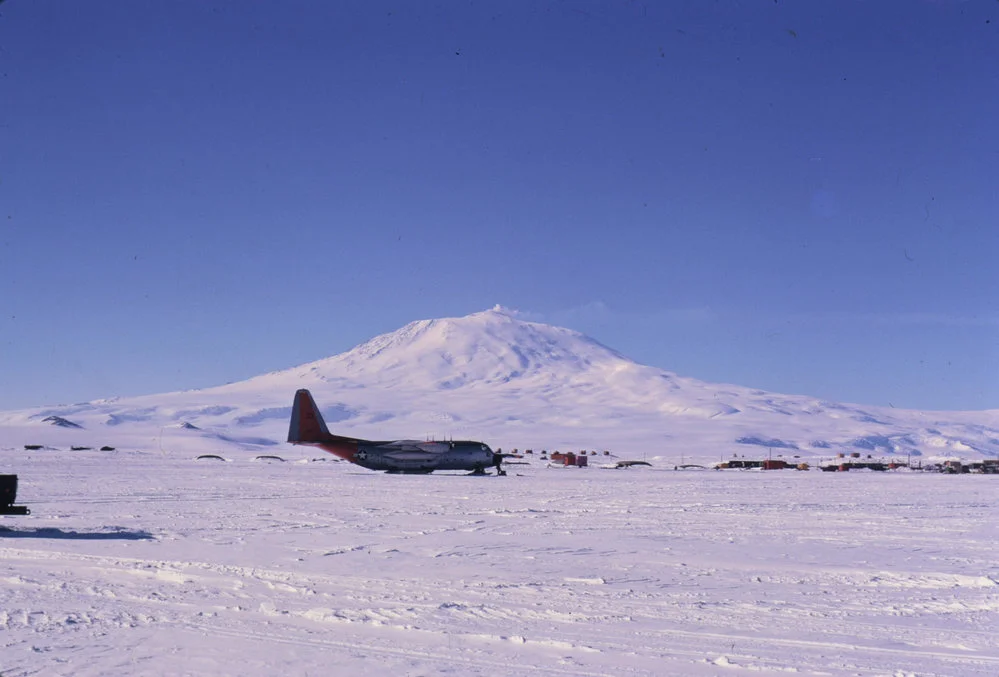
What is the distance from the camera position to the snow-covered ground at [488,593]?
1041 cm

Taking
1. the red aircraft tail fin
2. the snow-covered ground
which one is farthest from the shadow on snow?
the red aircraft tail fin

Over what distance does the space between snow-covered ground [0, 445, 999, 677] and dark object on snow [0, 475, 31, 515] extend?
1.83 feet

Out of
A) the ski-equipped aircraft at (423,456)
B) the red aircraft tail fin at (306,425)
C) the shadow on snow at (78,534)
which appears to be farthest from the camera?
the red aircraft tail fin at (306,425)

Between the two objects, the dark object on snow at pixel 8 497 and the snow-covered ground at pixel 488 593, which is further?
the dark object on snow at pixel 8 497

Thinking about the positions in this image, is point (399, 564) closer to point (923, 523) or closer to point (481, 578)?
point (481, 578)

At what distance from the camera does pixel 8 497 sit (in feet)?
74.7

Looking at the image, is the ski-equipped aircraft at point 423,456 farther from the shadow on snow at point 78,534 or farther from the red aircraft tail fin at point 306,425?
the shadow on snow at point 78,534

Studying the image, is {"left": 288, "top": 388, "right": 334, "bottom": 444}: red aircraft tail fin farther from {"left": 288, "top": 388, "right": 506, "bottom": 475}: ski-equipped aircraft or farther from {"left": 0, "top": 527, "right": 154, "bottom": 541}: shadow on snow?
{"left": 0, "top": 527, "right": 154, "bottom": 541}: shadow on snow

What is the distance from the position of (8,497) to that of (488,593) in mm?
14739

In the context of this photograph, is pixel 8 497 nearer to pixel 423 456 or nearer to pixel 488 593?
pixel 488 593

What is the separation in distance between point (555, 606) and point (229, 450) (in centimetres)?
11836

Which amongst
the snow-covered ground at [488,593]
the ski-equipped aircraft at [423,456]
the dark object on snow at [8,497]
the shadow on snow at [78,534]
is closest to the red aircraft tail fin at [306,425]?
the ski-equipped aircraft at [423,456]

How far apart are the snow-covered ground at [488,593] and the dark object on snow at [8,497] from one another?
1.83 feet

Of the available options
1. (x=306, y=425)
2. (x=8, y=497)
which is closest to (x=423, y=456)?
(x=306, y=425)
